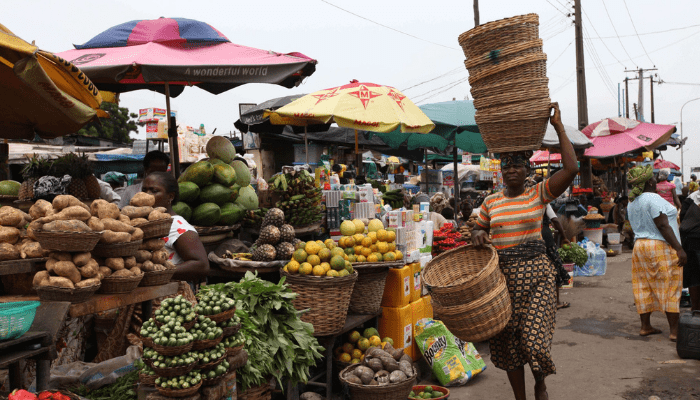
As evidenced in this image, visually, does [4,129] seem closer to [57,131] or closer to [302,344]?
[57,131]

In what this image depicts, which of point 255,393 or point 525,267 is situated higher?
point 525,267

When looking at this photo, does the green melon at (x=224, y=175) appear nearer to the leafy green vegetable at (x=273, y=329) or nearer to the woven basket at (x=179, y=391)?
the leafy green vegetable at (x=273, y=329)

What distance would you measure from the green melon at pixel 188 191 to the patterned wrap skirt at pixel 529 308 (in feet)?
10.5

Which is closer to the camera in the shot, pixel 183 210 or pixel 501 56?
pixel 501 56

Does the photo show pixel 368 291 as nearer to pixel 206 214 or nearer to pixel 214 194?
pixel 206 214

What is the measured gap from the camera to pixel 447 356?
18.4 ft

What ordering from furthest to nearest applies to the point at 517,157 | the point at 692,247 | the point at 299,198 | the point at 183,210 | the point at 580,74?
the point at 580,74 → the point at 692,247 → the point at 299,198 → the point at 183,210 → the point at 517,157

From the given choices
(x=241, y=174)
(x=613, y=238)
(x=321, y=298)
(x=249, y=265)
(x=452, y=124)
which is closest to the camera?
(x=321, y=298)

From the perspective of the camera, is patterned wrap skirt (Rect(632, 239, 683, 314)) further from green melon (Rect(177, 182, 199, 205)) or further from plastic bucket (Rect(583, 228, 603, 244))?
plastic bucket (Rect(583, 228, 603, 244))

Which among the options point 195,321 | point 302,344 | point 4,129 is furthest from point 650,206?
point 4,129

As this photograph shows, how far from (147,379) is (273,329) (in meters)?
1.24


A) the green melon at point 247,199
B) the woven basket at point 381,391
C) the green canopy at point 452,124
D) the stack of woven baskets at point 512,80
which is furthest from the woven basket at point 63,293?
the green canopy at point 452,124

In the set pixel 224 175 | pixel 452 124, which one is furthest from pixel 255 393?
pixel 452 124

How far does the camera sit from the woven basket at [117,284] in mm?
3061
